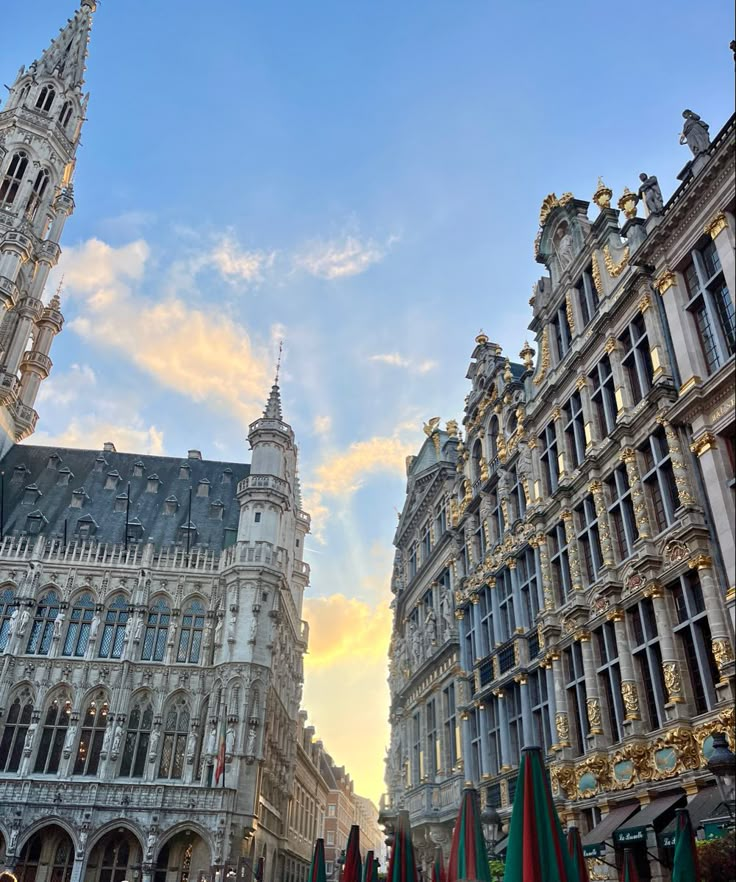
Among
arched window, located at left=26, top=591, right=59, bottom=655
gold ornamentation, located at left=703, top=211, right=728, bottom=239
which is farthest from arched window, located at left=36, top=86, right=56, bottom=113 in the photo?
gold ornamentation, located at left=703, top=211, right=728, bottom=239

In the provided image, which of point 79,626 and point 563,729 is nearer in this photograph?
point 563,729

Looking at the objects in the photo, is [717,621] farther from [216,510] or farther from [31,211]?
[31,211]

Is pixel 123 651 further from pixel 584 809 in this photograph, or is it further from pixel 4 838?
pixel 584 809

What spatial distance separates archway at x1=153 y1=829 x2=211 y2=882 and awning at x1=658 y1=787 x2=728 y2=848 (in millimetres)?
29309

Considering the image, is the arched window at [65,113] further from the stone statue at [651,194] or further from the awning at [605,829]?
the awning at [605,829]

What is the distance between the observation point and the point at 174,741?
42.8m

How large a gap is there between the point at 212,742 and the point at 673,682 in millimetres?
30960

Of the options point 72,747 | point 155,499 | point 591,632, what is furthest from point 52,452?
point 591,632

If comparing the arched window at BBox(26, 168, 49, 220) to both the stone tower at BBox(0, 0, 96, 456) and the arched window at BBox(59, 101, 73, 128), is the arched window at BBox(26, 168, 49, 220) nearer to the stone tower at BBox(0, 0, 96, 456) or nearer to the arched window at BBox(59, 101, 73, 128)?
the stone tower at BBox(0, 0, 96, 456)

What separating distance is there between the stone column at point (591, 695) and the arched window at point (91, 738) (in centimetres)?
3086

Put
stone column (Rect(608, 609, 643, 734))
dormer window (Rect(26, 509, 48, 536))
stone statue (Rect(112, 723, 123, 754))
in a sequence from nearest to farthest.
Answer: stone column (Rect(608, 609, 643, 734))
stone statue (Rect(112, 723, 123, 754))
dormer window (Rect(26, 509, 48, 536))

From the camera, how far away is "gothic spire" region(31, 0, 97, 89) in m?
72.6

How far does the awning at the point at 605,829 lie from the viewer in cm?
1831

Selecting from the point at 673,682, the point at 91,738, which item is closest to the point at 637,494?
the point at 673,682
